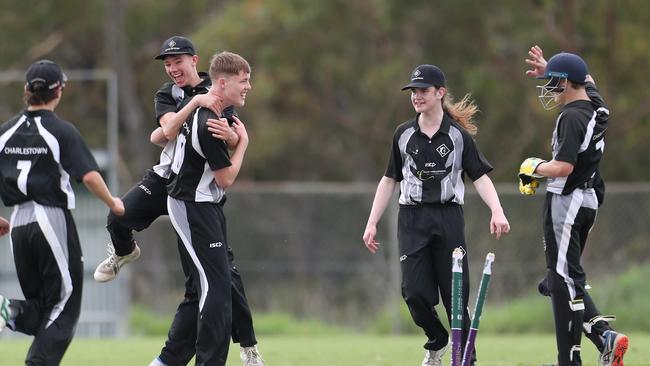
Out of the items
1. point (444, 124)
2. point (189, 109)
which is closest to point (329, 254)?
point (444, 124)

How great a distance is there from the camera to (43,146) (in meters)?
7.84

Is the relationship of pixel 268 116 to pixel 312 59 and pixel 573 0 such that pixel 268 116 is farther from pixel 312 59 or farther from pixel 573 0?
pixel 573 0

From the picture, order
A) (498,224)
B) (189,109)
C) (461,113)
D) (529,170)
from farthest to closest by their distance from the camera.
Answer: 1. (461,113)
2. (498,224)
3. (529,170)
4. (189,109)

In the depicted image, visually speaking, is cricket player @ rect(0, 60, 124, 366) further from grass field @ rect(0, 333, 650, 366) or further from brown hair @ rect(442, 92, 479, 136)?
grass field @ rect(0, 333, 650, 366)

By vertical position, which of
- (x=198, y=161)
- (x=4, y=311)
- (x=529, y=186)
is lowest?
(x=4, y=311)

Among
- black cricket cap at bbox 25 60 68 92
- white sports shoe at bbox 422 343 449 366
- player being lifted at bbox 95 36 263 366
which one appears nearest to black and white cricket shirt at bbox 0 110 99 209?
black cricket cap at bbox 25 60 68 92

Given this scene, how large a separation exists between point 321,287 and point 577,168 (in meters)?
11.5

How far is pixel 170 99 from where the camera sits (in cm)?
943

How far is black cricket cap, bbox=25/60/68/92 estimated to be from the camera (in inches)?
311

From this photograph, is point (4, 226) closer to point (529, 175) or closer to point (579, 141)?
point (529, 175)

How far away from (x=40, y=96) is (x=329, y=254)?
12645 millimetres

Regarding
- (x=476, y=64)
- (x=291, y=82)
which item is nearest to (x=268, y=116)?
(x=291, y=82)

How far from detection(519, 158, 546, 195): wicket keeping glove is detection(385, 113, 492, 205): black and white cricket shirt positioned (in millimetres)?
378

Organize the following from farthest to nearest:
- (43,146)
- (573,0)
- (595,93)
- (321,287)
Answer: (573,0), (321,287), (595,93), (43,146)
